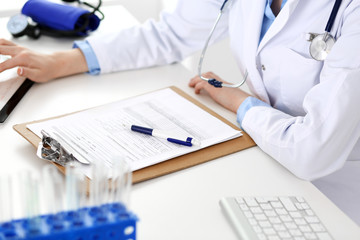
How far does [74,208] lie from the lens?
0.62 metres

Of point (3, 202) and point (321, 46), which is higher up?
point (321, 46)

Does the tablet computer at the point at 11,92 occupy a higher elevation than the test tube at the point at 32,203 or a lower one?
lower

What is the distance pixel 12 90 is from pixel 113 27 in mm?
553

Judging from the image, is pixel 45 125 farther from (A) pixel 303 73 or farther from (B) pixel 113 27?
(B) pixel 113 27

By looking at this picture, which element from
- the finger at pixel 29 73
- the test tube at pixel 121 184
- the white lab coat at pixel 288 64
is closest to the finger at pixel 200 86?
the white lab coat at pixel 288 64

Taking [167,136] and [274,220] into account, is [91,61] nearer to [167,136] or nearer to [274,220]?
[167,136]

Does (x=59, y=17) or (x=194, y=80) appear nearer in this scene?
(x=194, y=80)

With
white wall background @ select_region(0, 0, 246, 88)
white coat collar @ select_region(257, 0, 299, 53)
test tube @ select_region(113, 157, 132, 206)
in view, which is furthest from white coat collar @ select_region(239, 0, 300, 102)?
white wall background @ select_region(0, 0, 246, 88)

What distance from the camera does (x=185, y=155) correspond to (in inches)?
38.3

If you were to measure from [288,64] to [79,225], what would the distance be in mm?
715

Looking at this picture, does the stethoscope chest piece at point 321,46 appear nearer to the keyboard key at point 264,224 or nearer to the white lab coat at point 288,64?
the white lab coat at point 288,64

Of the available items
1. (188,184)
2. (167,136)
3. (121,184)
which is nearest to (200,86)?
(167,136)

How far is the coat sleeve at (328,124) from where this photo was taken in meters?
0.96

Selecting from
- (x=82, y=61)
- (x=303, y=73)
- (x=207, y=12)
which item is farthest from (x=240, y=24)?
(x=82, y=61)
